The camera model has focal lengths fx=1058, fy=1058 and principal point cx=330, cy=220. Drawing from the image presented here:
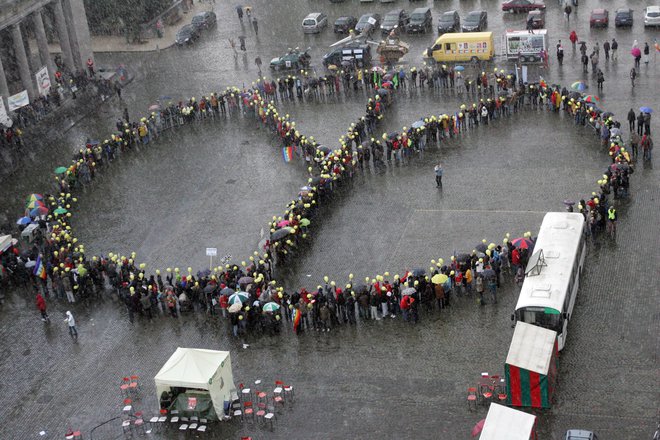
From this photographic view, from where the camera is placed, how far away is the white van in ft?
235

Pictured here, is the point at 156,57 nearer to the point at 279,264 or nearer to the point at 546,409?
the point at 279,264

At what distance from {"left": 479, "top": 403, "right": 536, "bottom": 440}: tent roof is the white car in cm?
4108

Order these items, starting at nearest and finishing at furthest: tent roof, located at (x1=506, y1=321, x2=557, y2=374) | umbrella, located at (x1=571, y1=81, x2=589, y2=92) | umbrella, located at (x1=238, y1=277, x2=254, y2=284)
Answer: tent roof, located at (x1=506, y1=321, x2=557, y2=374) < umbrella, located at (x1=238, y1=277, x2=254, y2=284) < umbrella, located at (x1=571, y1=81, x2=589, y2=92)

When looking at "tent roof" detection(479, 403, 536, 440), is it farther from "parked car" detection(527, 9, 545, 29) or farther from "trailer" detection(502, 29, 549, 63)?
"parked car" detection(527, 9, 545, 29)

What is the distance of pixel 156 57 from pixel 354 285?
37.5 metres

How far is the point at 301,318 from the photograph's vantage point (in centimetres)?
3678

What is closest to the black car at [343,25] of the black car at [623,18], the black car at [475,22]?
the black car at [475,22]

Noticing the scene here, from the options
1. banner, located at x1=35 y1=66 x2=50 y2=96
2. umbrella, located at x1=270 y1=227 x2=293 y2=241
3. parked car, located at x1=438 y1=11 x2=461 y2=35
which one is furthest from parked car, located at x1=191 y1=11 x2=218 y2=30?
umbrella, located at x1=270 y1=227 x2=293 y2=241

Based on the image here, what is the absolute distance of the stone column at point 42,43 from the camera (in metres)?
62.4

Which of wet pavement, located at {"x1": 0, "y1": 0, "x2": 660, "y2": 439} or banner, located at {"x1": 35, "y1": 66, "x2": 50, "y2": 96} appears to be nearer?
wet pavement, located at {"x1": 0, "y1": 0, "x2": 660, "y2": 439}

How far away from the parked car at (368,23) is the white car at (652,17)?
1732 cm

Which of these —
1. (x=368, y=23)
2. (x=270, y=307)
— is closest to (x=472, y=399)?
(x=270, y=307)

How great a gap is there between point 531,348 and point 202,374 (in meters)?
10.0

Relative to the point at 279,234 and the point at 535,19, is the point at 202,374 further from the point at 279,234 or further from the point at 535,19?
the point at 535,19
